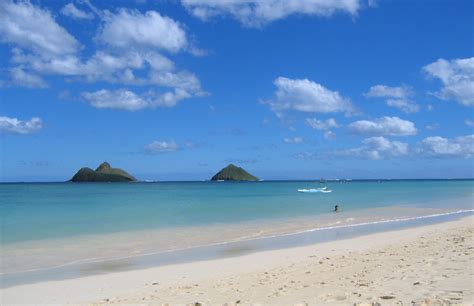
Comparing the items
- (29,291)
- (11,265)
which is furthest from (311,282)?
(11,265)

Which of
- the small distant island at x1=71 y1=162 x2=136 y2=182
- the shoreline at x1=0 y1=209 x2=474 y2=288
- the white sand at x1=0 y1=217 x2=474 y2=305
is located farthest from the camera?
the small distant island at x1=71 y1=162 x2=136 y2=182

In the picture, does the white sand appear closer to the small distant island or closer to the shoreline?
the shoreline

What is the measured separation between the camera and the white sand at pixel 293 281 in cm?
755

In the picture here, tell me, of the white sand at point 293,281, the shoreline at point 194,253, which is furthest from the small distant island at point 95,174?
the white sand at point 293,281

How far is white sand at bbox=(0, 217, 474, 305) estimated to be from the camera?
24.8 feet

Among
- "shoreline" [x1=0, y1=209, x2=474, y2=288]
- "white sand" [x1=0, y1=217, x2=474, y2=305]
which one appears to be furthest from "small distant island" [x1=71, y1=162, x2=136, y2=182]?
"white sand" [x1=0, y1=217, x2=474, y2=305]

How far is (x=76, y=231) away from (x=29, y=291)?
11743mm

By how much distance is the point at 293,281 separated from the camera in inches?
361

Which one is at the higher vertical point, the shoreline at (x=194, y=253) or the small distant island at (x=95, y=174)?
the small distant island at (x=95, y=174)

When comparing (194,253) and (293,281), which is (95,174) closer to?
(194,253)

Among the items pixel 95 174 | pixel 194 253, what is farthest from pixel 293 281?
pixel 95 174

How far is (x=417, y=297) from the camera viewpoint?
7.03 meters

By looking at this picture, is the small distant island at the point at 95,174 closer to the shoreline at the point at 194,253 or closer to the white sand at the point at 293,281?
the shoreline at the point at 194,253

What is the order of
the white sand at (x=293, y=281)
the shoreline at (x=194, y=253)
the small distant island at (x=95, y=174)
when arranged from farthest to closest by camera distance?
1. the small distant island at (x=95, y=174)
2. the shoreline at (x=194, y=253)
3. the white sand at (x=293, y=281)
